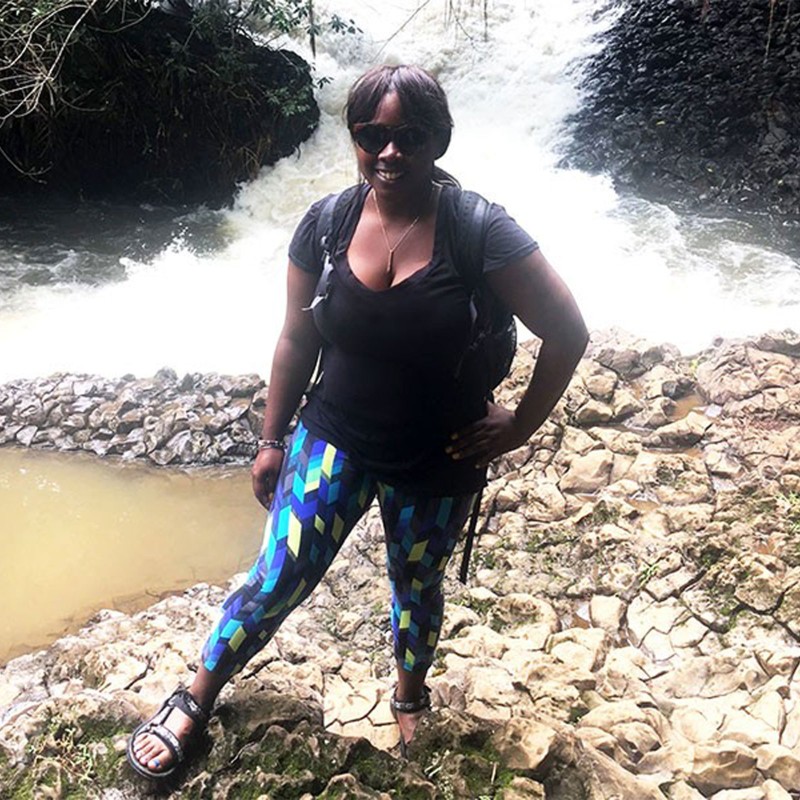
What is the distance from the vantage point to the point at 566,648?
2.63m

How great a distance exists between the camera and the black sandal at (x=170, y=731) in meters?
1.66

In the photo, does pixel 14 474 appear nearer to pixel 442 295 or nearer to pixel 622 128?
pixel 442 295

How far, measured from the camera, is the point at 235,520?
3.62m

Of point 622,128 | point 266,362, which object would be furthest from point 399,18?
point 266,362

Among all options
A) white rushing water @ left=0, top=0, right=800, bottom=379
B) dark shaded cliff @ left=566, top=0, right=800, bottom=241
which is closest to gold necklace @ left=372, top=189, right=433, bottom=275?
white rushing water @ left=0, top=0, right=800, bottom=379

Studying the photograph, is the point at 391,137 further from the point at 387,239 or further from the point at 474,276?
the point at 474,276

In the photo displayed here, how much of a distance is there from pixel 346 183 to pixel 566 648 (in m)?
5.41

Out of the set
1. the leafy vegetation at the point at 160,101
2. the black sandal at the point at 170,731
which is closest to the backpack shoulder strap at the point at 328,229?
the black sandal at the point at 170,731

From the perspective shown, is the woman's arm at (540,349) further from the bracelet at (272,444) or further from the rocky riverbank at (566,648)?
the rocky riverbank at (566,648)

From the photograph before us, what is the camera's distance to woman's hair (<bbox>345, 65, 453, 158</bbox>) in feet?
4.25

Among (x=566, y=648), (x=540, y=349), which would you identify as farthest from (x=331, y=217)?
(x=566, y=648)

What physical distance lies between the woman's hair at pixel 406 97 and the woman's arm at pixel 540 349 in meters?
0.28

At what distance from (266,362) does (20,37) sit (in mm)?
2991

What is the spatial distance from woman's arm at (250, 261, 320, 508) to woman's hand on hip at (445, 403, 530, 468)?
36 centimetres
